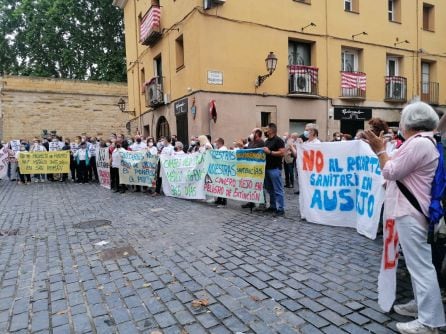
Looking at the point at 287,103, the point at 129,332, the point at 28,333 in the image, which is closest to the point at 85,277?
the point at 28,333

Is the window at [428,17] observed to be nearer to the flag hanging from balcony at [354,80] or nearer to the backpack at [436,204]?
the flag hanging from balcony at [354,80]

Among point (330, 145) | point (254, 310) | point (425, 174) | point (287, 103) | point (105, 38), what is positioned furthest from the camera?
point (105, 38)

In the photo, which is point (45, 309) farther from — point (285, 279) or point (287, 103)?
point (287, 103)

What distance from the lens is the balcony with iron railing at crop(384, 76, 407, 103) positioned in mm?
20203

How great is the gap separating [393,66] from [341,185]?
1787cm

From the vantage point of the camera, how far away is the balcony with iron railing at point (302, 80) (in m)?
17.0

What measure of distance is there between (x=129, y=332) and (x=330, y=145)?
15.6ft

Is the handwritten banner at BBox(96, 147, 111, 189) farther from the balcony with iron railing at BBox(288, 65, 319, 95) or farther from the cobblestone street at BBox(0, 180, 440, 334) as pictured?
the balcony with iron railing at BBox(288, 65, 319, 95)

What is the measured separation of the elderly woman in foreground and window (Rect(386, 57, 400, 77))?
20128 millimetres

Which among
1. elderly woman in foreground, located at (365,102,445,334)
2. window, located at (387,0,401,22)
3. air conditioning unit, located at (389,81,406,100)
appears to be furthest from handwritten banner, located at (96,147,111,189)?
window, located at (387,0,401,22)

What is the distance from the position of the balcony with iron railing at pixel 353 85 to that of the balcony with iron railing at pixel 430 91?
5.57m

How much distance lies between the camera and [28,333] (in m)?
3.14

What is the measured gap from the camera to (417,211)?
286 cm

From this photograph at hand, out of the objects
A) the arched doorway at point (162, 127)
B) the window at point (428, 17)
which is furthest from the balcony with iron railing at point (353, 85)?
the arched doorway at point (162, 127)
